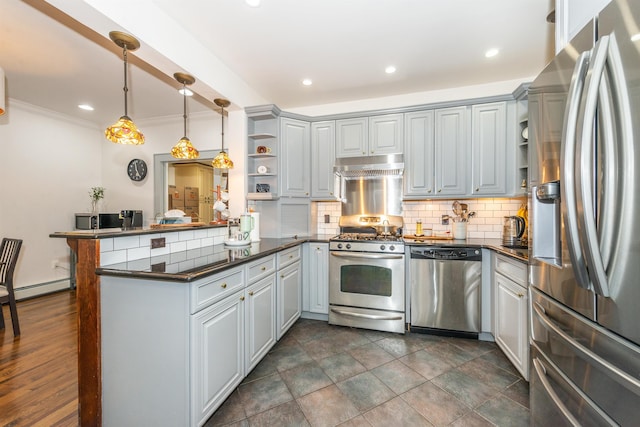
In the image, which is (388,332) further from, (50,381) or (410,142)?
(50,381)

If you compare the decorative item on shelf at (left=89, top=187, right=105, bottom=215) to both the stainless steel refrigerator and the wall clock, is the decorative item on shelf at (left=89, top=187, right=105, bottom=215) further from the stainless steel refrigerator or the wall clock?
the stainless steel refrigerator

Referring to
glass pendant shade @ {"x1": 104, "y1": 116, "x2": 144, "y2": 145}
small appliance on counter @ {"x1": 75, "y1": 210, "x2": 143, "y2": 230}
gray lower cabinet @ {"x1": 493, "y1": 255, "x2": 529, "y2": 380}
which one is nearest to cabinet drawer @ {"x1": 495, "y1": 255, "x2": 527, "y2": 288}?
Result: gray lower cabinet @ {"x1": 493, "y1": 255, "x2": 529, "y2": 380}

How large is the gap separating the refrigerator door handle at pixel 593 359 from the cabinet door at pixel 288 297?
1942 mm

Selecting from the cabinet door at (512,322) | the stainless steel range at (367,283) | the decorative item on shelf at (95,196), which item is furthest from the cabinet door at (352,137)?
the decorative item on shelf at (95,196)

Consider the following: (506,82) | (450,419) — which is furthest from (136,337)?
(506,82)

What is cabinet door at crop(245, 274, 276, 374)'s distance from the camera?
6.42 ft

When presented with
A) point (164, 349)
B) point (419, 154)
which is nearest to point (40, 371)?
point (164, 349)

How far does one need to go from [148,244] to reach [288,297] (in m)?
1.39

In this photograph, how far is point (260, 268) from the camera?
2.13 m

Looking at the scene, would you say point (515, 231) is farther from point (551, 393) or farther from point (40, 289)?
point (40, 289)

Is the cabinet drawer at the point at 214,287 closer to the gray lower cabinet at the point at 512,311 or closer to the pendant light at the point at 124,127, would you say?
the pendant light at the point at 124,127

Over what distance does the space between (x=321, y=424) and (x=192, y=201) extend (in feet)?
17.9

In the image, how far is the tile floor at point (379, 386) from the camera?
1.64 meters

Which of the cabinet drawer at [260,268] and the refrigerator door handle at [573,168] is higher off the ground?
the refrigerator door handle at [573,168]
